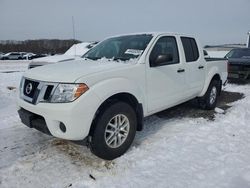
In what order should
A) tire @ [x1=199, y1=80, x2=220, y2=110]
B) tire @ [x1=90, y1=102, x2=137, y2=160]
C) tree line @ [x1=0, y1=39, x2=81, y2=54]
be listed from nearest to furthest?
tire @ [x1=90, y1=102, x2=137, y2=160] < tire @ [x1=199, y1=80, x2=220, y2=110] < tree line @ [x1=0, y1=39, x2=81, y2=54]

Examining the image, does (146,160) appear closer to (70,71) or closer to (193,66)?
(70,71)

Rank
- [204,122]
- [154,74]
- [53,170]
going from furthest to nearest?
1. [204,122]
2. [154,74]
3. [53,170]

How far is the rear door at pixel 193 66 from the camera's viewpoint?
5199 mm

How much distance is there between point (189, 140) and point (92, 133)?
6.00ft

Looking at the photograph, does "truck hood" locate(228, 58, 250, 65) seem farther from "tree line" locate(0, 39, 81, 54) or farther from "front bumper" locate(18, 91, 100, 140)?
"tree line" locate(0, 39, 81, 54)

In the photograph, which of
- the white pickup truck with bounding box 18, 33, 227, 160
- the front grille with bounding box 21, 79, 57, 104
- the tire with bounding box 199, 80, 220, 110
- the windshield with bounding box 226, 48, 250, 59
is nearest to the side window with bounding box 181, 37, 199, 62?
the white pickup truck with bounding box 18, 33, 227, 160

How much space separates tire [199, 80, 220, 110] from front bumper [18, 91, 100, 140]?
3.62 metres

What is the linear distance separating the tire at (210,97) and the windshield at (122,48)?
96.0 inches

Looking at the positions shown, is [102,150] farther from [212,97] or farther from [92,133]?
[212,97]

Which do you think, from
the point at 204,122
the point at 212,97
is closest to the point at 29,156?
the point at 204,122

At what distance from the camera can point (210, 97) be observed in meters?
6.25

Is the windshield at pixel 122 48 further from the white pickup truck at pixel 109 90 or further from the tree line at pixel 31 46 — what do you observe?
the tree line at pixel 31 46

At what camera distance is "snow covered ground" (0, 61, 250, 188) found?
3102mm

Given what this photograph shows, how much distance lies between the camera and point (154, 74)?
4.17m
